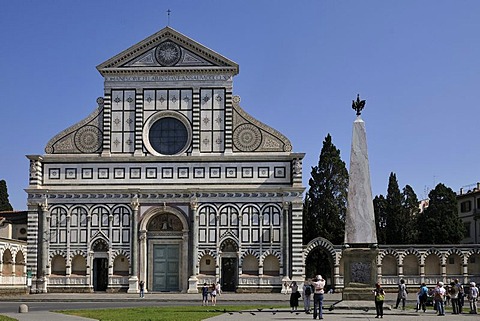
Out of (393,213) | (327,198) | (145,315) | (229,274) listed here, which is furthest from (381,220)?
(145,315)

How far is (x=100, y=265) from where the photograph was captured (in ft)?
181

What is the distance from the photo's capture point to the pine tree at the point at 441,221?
66.8 meters

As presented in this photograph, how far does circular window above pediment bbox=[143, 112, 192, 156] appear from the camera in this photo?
5528 cm

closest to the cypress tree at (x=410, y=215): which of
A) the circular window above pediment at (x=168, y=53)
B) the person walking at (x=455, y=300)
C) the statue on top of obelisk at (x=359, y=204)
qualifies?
the circular window above pediment at (x=168, y=53)

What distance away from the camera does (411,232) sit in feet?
228

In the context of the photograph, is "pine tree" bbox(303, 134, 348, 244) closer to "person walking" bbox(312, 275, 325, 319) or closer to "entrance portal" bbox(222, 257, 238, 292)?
"entrance portal" bbox(222, 257, 238, 292)

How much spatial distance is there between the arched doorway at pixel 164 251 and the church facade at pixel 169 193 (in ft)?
0.23

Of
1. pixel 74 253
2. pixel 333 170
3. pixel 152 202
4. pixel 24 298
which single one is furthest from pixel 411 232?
pixel 24 298

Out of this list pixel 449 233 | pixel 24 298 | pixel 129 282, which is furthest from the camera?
pixel 449 233

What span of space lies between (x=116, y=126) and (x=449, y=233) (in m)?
30.2

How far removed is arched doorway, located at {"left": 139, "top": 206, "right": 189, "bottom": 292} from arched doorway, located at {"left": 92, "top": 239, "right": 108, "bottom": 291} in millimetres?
2697

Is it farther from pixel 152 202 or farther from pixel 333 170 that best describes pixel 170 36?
pixel 333 170

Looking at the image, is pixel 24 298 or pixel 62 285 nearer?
pixel 24 298

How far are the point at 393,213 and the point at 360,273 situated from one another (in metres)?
39.3
